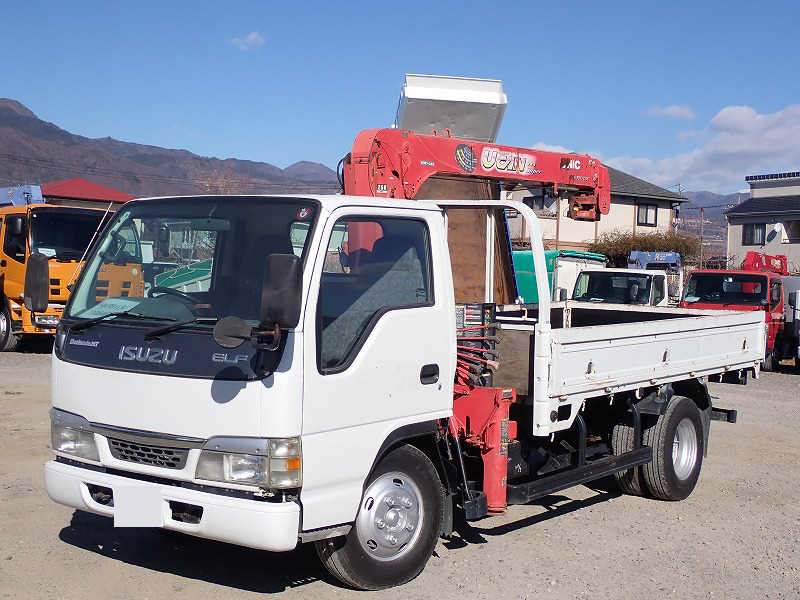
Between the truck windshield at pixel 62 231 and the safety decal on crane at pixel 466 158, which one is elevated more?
the safety decal on crane at pixel 466 158

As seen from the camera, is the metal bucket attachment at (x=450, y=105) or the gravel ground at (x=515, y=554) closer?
the gravel ground at (x=515, y=554)

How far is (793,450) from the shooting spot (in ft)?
31.9

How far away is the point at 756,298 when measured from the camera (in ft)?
57.5

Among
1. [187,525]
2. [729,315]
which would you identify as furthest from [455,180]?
[187,525]

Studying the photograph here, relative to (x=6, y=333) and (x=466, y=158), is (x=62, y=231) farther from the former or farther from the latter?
(x=466, y=158)

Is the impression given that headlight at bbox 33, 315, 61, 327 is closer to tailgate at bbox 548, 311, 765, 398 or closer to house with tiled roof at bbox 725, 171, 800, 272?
tailgate at bbox 548, 311, 765, 398

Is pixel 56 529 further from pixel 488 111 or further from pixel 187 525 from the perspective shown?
pixel 488 111

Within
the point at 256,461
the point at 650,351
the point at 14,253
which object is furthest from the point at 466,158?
the point at 14,253

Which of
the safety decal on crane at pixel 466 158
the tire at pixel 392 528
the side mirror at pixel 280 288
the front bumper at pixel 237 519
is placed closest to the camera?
the side mirror at pixel 280 288

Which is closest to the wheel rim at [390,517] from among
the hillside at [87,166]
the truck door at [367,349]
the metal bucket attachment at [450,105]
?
the truck door at [367,349]

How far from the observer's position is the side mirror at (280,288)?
13.6 feet

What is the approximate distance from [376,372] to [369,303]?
15.7 inches

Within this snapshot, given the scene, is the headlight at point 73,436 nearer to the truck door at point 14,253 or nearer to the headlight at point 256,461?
the headlight at point 256,461

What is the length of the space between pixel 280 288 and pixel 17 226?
40.9 ft
